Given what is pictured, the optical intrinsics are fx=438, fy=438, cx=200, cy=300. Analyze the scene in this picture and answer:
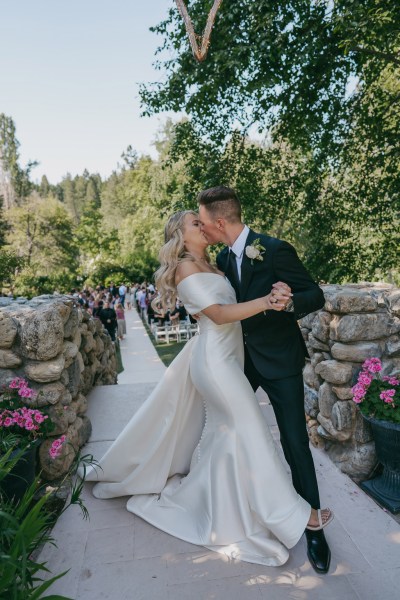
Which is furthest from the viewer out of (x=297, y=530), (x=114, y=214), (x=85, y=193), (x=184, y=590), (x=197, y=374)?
(x=85, y=193)

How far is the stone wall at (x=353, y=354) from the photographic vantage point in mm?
3676

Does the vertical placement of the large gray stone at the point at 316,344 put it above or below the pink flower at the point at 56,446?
above

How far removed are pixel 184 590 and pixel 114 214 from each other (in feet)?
202

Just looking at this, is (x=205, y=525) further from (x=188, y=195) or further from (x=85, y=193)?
(x=85, y=193)

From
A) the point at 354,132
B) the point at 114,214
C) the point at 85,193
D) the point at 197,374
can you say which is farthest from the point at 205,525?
the point at 85,193

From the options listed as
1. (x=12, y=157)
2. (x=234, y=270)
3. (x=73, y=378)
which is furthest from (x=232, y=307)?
(x=12, y=157)

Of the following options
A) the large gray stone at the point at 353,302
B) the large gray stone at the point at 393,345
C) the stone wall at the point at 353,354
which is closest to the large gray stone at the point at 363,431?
the stone wall at the point at 353,354

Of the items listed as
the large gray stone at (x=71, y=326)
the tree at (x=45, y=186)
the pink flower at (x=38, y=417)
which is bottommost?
the pink flower at (x=38, y=417)

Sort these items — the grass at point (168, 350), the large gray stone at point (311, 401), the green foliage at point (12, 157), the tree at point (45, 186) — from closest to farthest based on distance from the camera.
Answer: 1. the large gray stone at point (311, 401)
2. the grass at point (168, 350)
3. the green foliage at point (12, 157)
4. the tree at point (45, 186)

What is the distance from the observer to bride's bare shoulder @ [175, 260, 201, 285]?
3121 mm

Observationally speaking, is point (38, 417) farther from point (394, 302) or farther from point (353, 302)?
point (394, 302)

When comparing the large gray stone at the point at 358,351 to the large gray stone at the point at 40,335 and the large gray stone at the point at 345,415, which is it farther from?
the large gray stone at the point at 40,335

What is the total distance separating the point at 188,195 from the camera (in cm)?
938

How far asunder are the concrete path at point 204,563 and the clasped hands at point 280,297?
5.24 feet
